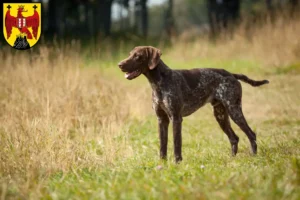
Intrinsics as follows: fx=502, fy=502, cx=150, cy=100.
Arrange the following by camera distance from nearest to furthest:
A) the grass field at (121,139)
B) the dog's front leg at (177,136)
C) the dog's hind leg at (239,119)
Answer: the grass field at (121,139) < the dog's front leg at (177,136) < the dog's hind leg at (239,119)

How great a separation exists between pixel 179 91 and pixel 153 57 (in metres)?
0.56

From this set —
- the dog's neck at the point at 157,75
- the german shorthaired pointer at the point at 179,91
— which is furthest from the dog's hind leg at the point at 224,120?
Result: the dog's neck at the point at 157,75

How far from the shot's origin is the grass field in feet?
14.7

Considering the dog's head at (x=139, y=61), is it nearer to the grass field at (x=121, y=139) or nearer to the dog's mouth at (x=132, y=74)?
the dog's mouth at (x=132, y=74)

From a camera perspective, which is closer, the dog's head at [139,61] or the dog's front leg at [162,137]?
the dog's head at [139,61]

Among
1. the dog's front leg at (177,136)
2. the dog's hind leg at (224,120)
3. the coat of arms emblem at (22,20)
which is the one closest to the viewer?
the dog's front leg at (177,136)

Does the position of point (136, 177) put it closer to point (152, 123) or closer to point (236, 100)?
point (236, 100)

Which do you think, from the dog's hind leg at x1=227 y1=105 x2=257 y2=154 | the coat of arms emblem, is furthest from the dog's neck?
the coat of arms emblem

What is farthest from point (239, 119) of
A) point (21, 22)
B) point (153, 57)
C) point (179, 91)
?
point (21, 22)

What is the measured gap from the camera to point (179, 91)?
6152 mm

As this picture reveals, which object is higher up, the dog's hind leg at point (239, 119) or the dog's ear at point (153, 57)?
the dog's ear at point (153, 57)

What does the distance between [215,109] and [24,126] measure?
104 inches

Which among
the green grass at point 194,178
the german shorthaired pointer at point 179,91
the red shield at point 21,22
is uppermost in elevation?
the red shield at point 21,22

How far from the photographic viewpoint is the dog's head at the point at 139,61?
5.86 m
